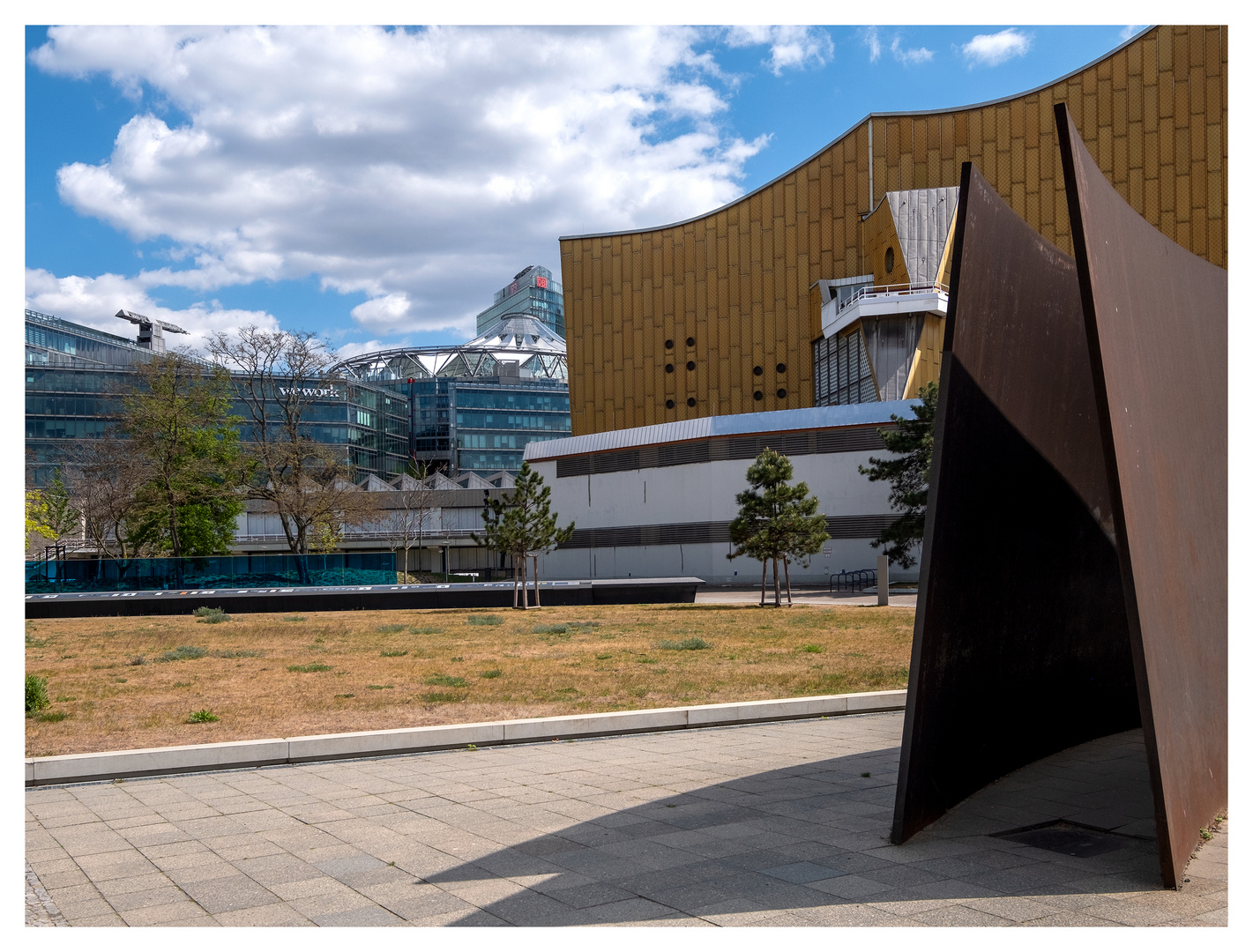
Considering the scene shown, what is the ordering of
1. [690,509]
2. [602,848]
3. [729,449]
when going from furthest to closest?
[690,509]
[729,449]
[602,848]

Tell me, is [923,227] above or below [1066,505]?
above

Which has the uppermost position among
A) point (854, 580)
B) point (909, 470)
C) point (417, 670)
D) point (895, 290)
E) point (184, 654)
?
point (895, 290)

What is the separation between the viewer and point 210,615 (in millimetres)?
30422

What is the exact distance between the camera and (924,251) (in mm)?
48156

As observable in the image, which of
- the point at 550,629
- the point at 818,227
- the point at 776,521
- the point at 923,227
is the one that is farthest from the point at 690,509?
the point at 550,629

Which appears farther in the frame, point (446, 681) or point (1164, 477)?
point (446, 681)

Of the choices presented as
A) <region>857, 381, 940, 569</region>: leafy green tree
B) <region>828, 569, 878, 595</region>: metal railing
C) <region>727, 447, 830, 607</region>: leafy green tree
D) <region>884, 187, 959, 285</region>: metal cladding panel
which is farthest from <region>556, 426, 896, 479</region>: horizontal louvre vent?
<region>727, 447, 830, 607</region>: leafy green tree

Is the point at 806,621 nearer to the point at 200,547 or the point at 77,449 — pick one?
the point at 200,547

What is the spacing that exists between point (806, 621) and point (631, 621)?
14.7ft

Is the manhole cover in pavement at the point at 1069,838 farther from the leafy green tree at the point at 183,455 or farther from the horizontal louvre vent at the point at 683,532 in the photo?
the leafy green tree at the point at 183,455

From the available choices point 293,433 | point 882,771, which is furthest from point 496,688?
point 293,433

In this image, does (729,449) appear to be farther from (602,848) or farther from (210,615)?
(602,848)

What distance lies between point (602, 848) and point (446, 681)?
8504 mm

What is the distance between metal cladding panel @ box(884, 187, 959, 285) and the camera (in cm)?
4806
